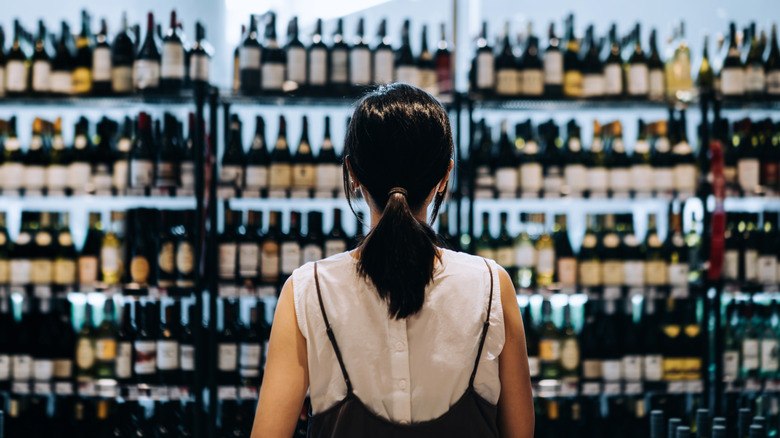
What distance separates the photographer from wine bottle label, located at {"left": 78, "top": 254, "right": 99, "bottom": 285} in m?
2.71

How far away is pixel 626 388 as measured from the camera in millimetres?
2705

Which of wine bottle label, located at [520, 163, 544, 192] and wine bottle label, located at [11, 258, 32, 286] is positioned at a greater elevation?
wine bottle label, located at [520, 163, 544, 192]

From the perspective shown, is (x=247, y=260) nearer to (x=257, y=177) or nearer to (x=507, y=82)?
(x=257, y=177)

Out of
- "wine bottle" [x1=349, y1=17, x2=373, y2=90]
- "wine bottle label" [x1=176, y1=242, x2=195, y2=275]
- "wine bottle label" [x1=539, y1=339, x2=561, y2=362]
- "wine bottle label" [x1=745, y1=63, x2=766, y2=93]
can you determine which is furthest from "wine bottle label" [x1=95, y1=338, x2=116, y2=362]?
"wine bottle label" [x1=745, y1=63, x2=766, y2=93]

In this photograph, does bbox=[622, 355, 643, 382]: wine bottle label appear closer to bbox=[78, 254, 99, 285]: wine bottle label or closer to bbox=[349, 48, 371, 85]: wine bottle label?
bbox=[349, 48, 371, 85]: wine bottle label

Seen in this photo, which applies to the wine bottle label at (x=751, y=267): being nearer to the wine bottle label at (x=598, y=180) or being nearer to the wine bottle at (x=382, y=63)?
the wine bottle label at (x=598, y=180)

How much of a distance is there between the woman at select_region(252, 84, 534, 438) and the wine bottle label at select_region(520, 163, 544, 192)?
6.10 ft

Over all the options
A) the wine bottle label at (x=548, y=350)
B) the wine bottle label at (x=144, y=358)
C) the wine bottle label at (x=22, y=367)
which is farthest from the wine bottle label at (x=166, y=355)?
the wine bottle label at (x=548, y=350)

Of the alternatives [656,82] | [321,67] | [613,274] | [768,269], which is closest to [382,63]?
[321,67]

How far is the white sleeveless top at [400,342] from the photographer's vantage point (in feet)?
3.03

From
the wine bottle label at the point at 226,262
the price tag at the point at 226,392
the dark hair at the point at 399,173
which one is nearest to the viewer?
the dark hair at the point at 399,173

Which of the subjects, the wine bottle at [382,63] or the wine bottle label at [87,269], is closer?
the wine bottle label at [87,269]

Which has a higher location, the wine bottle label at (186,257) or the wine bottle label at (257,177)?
the wine bottle label at (257,177)

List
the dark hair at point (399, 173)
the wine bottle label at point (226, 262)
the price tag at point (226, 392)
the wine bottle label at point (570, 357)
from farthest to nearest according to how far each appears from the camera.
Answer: the wine bottle label at point (570, 357)
the wine bottle label at point (226, 262)
the price tag at point (226, 392)
the dark hair at point (399, 173)
